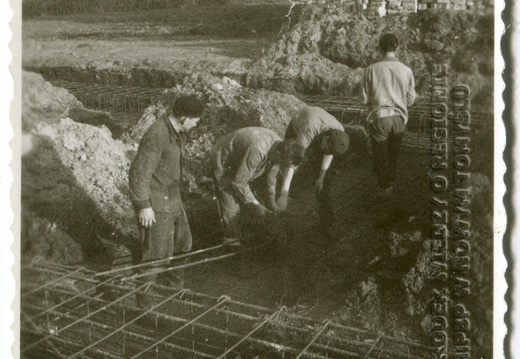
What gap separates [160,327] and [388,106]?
1.48m

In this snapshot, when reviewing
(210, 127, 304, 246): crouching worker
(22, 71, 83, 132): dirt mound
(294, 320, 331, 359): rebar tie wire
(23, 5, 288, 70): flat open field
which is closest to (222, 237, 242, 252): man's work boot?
(210, 127, 304, 246): crouching worker

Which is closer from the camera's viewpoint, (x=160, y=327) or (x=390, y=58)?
(x=390, y=58)

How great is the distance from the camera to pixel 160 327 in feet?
12.7

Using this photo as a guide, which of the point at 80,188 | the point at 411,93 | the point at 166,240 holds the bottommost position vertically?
the point at 166,240

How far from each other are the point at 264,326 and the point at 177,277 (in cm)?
47

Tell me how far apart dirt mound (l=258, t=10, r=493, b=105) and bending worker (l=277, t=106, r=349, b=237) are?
143mm

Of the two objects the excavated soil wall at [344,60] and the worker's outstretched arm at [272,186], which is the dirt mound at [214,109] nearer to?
the excavated soil wall at [344,60]

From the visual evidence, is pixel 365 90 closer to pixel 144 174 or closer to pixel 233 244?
pixel 233 244

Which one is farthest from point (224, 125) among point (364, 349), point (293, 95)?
point (364, 349)

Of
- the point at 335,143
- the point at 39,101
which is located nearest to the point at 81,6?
the point at 39,101

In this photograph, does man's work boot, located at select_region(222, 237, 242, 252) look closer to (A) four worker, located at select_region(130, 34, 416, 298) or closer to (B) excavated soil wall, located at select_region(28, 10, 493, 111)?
(A) four worker, located at select_region(130, 34, 416, 298)

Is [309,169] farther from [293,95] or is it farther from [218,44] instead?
[218,44]

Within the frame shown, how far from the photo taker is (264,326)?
150 inches

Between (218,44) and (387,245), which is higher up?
(218,44)
